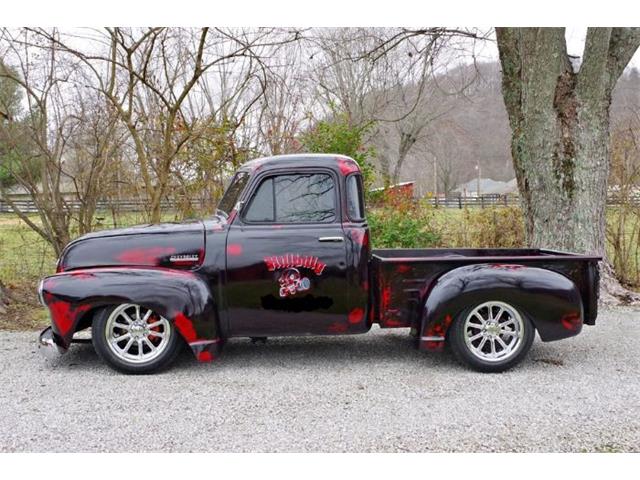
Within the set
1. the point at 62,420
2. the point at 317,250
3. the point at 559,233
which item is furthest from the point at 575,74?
the point at 62,420

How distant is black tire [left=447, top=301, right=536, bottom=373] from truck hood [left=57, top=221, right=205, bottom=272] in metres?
2.37

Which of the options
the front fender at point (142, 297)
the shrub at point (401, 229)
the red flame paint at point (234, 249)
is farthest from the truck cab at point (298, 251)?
the shrub at point (401, 229)

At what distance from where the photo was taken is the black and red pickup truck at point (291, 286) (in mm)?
4793

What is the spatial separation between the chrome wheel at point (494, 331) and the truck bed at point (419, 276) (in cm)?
41

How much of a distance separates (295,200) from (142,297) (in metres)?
1.58

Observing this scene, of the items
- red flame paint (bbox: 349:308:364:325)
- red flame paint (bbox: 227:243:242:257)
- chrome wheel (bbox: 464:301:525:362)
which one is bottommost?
chrome wheel (bbox: 464:301:525:362)

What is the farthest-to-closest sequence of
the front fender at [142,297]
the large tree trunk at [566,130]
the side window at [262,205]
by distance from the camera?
the large tree trunk at [566,130]
the side window at [262,205]
the front fender at [142,297]

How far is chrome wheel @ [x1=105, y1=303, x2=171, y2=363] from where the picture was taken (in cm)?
482

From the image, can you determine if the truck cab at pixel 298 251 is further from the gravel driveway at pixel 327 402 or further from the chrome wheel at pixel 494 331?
the chrome wheel at pixel 494 331

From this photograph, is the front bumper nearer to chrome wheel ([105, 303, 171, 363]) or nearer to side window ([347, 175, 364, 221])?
chrome wheel ([105, 303, 171, 363])

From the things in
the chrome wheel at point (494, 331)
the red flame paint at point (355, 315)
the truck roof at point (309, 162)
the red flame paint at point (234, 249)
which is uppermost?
the truck roof at point (309, 162)

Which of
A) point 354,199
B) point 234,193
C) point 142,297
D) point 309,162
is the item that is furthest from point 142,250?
point 354,199

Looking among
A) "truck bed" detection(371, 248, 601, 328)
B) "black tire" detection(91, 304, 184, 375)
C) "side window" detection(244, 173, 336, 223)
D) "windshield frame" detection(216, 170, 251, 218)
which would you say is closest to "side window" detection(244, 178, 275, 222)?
"side window" detection(244, 173, 336, 223)

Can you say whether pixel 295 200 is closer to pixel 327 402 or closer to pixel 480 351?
pixel 327 402
